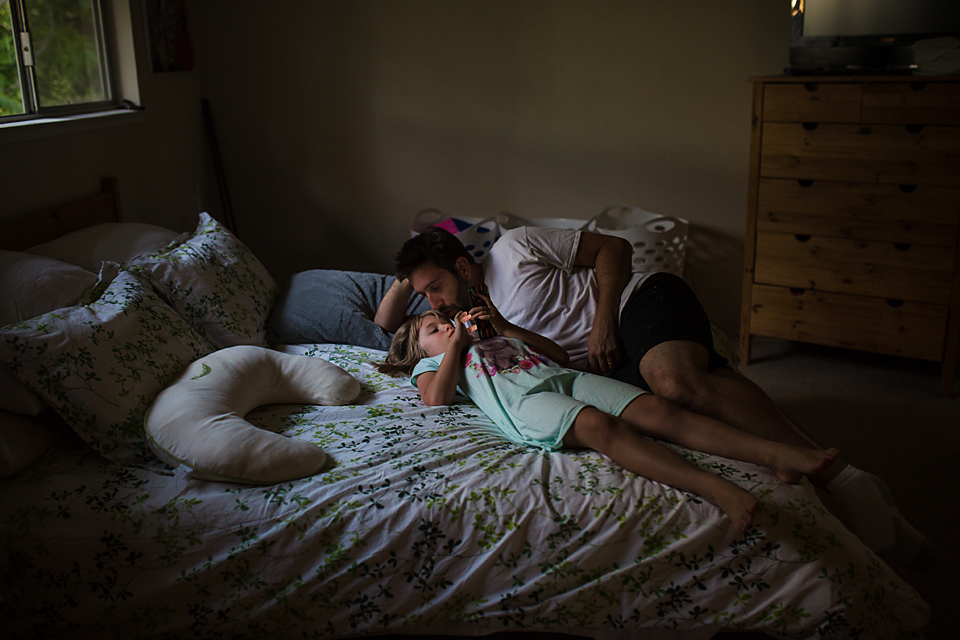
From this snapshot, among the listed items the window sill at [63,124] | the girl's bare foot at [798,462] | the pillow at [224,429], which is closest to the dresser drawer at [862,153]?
the girl's bare foot at [798,462]

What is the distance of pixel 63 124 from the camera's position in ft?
7.12

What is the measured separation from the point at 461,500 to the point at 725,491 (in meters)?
0.50

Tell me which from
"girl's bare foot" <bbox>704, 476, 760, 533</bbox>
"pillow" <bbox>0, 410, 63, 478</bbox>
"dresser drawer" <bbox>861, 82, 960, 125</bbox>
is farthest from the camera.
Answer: "dresser drawer" <bbox>861, 82, 960, 125</bbox>

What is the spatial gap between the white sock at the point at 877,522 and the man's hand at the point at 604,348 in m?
0.66

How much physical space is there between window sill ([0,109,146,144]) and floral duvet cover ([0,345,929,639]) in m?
1.03

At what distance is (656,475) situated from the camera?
1.43 metres

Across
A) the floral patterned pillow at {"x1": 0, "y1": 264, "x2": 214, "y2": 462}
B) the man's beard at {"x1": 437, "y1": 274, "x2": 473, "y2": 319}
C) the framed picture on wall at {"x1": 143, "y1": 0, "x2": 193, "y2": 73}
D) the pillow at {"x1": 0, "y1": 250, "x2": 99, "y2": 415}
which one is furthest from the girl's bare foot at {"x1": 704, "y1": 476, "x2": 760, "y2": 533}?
the framed picture on wall at {"x1": 143, "y1": 0, "x2": 193, "y2": 73}

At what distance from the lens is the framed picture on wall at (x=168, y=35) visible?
2895mm

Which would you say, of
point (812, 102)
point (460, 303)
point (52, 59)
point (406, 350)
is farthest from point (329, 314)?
point (812, 102)

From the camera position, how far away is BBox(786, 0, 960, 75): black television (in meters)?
2.60

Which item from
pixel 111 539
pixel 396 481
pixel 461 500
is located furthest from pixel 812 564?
pixel 111 539

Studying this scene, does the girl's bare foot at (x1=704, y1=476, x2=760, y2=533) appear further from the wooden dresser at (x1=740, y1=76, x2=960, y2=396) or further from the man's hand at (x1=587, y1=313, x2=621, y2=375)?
the wooden dresser at (x1=740, y1=76, x2=960, y2=396)

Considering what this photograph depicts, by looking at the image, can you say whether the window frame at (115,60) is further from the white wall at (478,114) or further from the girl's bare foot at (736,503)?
the girl's bare foot at (736,503)

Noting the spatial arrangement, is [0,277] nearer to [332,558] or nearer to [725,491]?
[332,558]
